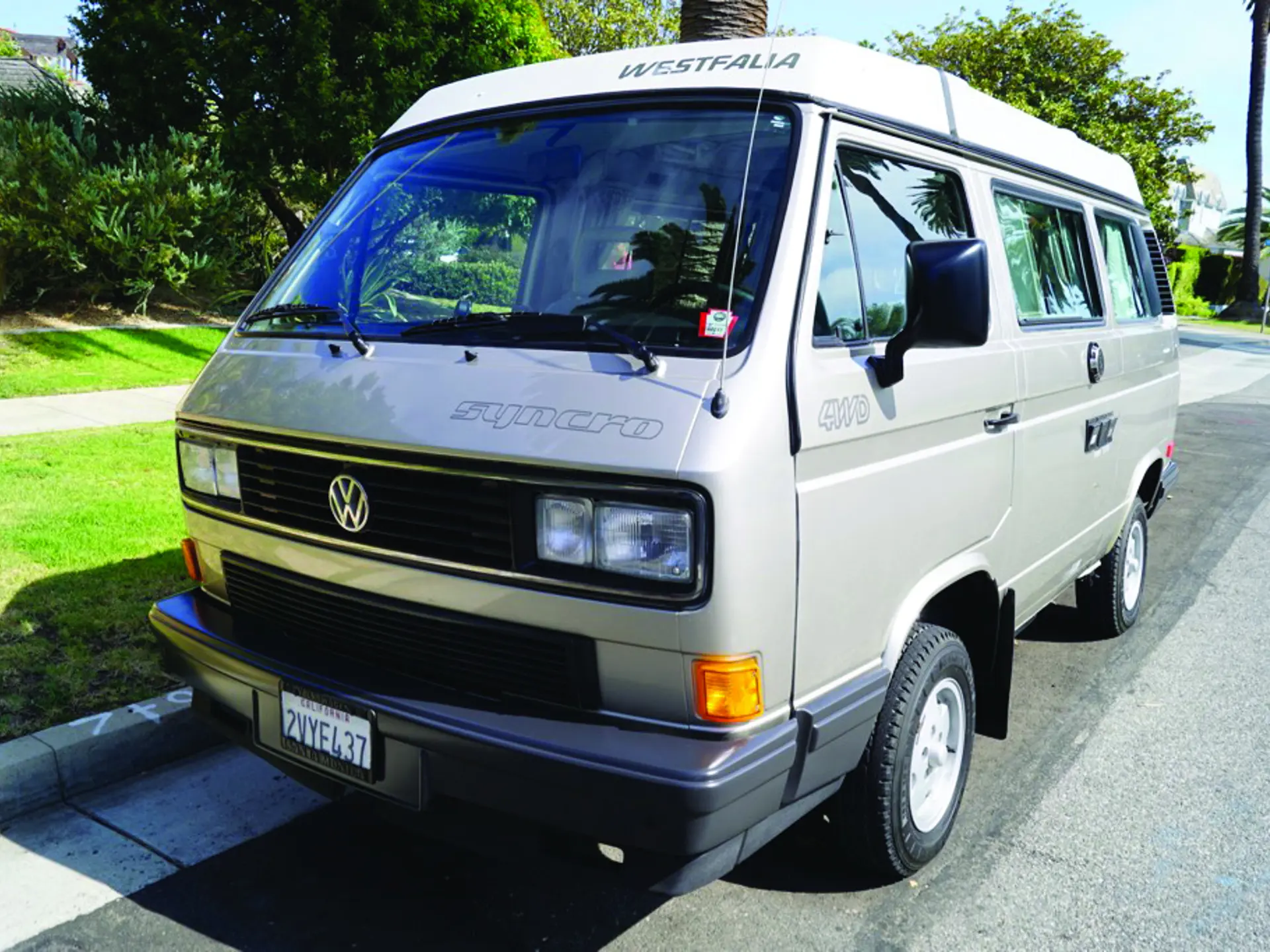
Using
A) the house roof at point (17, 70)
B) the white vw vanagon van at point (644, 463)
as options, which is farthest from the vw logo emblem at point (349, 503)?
the house roof at point (17, 70)

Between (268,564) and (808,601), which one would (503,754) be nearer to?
(808,601)

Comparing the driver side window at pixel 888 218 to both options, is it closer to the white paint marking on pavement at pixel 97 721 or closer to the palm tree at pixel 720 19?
the white paint marking on pavement at pixel 97 721

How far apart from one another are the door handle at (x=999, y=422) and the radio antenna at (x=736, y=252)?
1168mm

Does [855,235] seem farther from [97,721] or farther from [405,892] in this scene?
[97,721]

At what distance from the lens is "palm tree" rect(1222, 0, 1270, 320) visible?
34438 mm

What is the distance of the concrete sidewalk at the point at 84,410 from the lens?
339 inches

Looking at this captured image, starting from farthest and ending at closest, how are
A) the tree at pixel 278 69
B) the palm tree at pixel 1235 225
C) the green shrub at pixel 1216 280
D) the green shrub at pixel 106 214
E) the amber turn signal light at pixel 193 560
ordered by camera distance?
the palm tree at pixel 1235 225 → the green shrub at pixel 1216 280 → the tree at pixel 278 69 → the green shrub at pixel 106 214 → the amber turn signal light at pixel 193 560

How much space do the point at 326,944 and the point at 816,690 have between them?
152 centimetres

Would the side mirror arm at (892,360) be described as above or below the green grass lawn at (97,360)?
above

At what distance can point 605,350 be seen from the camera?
2744mm

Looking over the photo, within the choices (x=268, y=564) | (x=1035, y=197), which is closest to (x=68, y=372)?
(x=268, y=564)

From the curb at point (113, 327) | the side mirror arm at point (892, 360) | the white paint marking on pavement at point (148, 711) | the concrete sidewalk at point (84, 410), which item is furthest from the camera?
the curb at point (113, 327)

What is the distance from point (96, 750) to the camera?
12.4 feet

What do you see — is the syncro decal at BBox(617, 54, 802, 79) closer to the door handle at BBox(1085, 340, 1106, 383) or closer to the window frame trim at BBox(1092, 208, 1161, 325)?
the door handle at BBox(1085, 340, 1106, 383)
